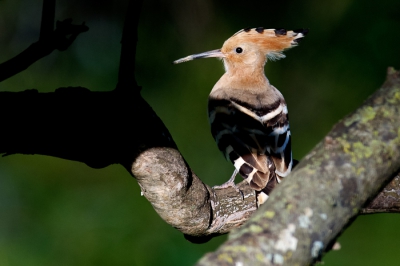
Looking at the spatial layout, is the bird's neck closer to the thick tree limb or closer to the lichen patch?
the thick tree limb

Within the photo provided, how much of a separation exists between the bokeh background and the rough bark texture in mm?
1637

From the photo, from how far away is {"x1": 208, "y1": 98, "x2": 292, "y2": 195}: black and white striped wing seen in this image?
1751mm

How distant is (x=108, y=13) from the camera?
3.09 meters

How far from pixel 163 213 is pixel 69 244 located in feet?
3.72

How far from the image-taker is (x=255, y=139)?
1.86 m

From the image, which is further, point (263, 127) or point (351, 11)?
point (351, 11)

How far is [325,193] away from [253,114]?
1.21 metres

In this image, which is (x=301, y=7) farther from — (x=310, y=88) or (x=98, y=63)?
(x=98, y=63)

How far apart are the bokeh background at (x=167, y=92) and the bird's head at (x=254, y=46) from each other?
1.72 feet

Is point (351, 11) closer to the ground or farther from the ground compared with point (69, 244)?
farther from the ground

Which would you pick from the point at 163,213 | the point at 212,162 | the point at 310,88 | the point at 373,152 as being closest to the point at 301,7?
the point at 310,88

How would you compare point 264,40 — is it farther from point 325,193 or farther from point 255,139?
point 325,193

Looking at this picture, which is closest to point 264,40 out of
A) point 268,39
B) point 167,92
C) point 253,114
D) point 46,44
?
point 268,39

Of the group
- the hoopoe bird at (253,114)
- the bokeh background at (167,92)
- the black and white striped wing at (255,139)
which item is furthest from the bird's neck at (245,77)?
the bokeh background at (167,92)
